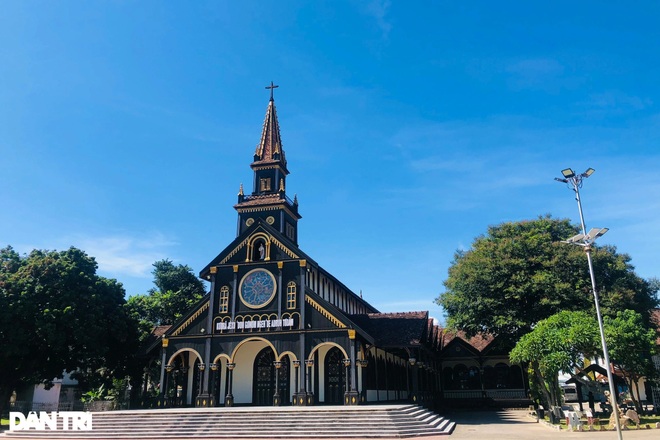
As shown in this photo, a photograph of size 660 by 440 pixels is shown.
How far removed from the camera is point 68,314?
28.5m

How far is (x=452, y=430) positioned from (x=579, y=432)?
5576mm

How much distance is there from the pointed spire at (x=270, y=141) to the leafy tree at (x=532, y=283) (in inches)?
631

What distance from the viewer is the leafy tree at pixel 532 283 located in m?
31.8

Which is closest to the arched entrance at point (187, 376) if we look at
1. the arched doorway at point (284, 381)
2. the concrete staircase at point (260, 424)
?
the arched doorway at point (284, 381)

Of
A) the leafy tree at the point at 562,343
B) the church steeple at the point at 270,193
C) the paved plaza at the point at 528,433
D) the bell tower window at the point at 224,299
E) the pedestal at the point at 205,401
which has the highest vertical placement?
the church steeple at the point at 270,193

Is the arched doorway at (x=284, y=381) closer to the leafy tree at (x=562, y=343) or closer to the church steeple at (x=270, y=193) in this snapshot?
the church steeple at (x=270, y=193)

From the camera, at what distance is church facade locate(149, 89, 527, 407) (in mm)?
27969

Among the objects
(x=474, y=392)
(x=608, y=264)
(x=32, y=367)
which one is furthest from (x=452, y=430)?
(x=32, y=367)

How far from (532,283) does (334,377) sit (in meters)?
14.1

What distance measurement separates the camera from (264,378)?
30.4m

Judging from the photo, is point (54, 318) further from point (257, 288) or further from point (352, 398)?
point (352, 398)

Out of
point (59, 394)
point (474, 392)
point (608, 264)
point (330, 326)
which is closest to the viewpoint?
point (330, 326)

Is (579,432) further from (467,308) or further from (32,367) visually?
(32,367)

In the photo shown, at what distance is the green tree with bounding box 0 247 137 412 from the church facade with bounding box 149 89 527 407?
341cm
